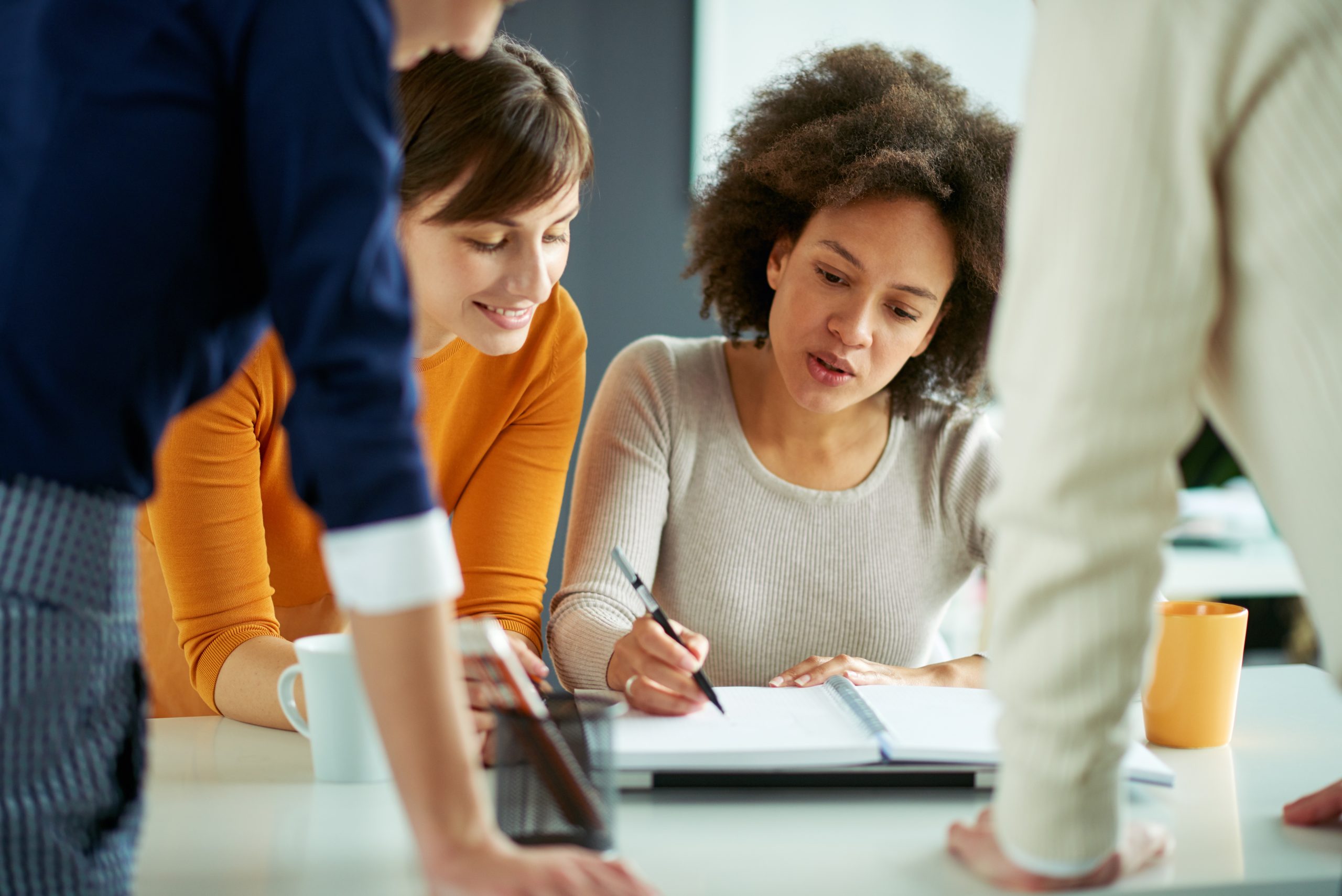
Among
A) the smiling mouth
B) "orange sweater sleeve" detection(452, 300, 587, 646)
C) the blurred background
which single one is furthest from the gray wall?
the smiling mouth

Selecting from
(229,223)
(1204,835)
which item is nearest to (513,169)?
(229,223)

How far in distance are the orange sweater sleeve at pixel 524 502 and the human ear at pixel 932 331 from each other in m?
0.47

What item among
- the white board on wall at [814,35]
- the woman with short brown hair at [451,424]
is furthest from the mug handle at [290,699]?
the white board on wall at [814,35]

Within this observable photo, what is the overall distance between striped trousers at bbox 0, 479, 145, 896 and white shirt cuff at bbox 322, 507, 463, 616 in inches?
4.7

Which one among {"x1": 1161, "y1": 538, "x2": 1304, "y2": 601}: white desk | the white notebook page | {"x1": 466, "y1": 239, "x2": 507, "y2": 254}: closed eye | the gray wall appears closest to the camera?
the white notebook page

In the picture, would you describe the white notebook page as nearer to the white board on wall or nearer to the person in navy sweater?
the person in navy sweater

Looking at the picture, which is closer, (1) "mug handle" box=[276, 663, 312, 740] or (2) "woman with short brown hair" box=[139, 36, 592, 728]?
(1) "mug handle" box=[276, 663, 312, 740]

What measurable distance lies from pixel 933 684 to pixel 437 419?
0.70 metres

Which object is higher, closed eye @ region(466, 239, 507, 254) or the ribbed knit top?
closed eye @ region(466, 239, 507, 254)

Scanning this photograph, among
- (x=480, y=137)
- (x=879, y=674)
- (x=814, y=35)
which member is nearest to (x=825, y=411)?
(x=879, y=674)

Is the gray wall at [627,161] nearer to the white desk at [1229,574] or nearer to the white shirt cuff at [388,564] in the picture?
the white desk at [1229,574]

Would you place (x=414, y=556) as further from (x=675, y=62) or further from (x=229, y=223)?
(x=675, y=62)

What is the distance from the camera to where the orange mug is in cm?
98

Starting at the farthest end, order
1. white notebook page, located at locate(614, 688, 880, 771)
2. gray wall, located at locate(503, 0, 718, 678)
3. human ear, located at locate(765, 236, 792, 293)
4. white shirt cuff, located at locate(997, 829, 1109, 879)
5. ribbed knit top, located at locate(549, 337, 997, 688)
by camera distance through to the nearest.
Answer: gray wall, located at locate(503, 0, 718, 678), human ear, located at locate(765, 236, 792, 293), ribbed knit top, located at locate(549, 337, 997, 688), white notebook page, located at locate(614, 688, 880, 771), white shirt cuff, located at locate(997, 829, 1109, 879)
